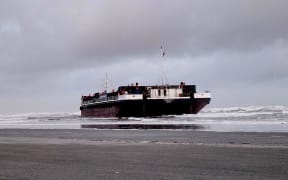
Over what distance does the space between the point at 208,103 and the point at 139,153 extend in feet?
154

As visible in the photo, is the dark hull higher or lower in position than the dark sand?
higher

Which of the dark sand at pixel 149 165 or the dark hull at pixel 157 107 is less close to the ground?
the dark hull at pixel 157 107

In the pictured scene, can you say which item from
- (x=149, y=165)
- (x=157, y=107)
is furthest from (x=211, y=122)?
(x=149, y=165)

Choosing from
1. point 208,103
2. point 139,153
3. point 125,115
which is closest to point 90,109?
point 125,115

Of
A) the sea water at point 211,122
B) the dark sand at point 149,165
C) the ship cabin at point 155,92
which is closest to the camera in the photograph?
the dark sand at point 149,165

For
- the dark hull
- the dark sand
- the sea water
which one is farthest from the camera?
the dark hull

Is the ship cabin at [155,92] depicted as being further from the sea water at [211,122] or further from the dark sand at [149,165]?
the dark sand at [149,165]

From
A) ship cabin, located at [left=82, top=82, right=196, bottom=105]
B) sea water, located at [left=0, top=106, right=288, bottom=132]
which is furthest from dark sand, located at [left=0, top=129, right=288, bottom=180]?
ship cabin, located at [left=82, top=82, right=196, bottom=105]

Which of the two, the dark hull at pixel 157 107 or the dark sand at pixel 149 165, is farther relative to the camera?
the dark hull at pixel 157 107

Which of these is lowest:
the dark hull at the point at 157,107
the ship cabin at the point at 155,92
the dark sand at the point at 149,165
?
the dark sand at the point at 149,165

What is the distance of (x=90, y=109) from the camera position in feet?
250

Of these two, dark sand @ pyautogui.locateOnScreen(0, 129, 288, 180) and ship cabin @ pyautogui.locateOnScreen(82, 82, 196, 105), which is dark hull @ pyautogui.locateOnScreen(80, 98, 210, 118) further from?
dark sand @ pyautogui.locateOnScreen(0, 129, 288, 180)

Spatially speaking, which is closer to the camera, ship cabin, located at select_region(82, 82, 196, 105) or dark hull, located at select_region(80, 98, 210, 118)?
dark hull, located at select_region(80, 98, 210, 118)

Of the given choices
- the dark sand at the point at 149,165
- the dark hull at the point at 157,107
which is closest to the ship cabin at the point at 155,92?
the dark hull at the point at 157,107
